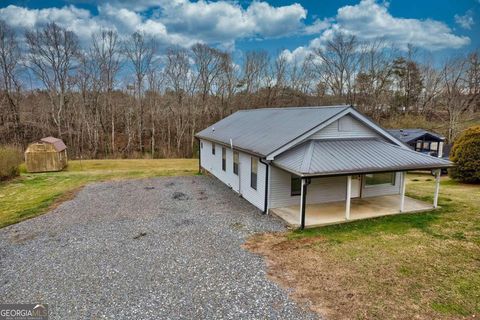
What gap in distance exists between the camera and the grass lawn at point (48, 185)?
1139 cm

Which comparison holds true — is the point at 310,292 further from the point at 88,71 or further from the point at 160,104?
the point at 88,71

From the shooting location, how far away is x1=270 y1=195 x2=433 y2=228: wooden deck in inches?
368

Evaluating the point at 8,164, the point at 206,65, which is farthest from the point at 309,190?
the point at 206,65

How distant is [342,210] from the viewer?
1034cm

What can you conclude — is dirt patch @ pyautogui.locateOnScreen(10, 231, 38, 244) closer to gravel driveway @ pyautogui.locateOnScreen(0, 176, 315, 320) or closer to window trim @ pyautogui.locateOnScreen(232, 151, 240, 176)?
gravel driveway @ pyautogui.locateOnScreen(0, 176, 315, 320)

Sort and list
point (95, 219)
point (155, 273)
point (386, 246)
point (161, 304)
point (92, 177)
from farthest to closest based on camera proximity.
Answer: point (92, 177)
point (95, 219)
point (386, 246)
point (155, 273)
point (161, 304)

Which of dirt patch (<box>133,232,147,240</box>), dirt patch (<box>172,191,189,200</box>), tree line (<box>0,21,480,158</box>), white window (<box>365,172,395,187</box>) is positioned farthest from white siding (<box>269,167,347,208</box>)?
tree line (<box>0,21,480,158</box>)

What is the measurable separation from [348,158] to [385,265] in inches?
152

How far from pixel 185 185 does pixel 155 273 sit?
29.7 feet

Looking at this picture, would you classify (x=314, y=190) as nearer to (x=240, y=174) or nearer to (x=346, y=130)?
(x=346, y=130)

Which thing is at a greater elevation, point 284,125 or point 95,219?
point 284,125

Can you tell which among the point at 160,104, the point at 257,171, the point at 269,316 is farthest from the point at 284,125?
the point at 160,104

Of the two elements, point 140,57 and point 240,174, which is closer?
point 240,174

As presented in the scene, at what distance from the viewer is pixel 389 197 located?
39.6ft
